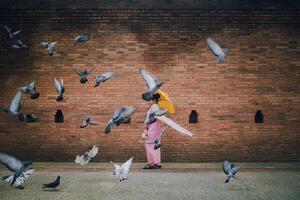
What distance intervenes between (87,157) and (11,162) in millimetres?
4376

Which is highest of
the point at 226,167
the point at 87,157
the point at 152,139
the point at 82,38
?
the point at 82,38

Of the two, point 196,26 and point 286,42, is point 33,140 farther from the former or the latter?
point 286,42

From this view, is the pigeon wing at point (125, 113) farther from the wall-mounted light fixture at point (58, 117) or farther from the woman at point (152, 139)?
the wall-mounted light fixture at point (58, 117)

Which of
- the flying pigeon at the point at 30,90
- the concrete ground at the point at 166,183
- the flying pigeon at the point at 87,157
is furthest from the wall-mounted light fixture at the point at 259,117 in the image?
the flying pigeon at the point at 30,90

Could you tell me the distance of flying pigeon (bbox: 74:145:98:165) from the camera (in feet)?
35.0

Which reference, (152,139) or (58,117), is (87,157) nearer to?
(58,117)

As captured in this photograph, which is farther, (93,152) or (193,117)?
(193,117)

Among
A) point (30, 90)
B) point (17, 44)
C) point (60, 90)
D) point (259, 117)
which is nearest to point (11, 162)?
point (30, 90)

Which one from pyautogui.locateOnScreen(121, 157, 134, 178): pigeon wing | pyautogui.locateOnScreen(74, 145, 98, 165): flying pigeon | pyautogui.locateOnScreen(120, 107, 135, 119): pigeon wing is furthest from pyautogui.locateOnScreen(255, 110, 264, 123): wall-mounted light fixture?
A: pyautogui.locateOnScreen(74, 145, 98, 165): flying pigeon

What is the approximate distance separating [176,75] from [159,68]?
0.48 metres

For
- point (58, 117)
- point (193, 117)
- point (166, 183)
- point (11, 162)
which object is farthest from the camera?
point (58, 117)

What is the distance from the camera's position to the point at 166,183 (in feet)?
27.1

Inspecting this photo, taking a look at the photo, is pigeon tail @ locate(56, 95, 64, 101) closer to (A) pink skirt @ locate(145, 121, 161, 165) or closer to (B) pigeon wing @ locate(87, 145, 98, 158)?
(B) pigeon wing @ locate(87, 145, 98, 158)

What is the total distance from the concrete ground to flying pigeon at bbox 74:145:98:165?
213mm
